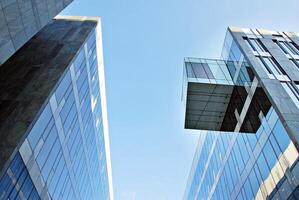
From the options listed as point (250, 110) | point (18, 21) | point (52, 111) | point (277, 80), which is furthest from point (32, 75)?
point (277, 80)

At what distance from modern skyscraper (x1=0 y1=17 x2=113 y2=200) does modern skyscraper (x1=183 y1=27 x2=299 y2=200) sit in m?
13.6

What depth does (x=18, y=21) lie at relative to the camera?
17047 mm

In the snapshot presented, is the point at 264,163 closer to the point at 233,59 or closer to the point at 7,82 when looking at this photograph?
the point at 233,59

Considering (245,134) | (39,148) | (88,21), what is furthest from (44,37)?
(245,134)

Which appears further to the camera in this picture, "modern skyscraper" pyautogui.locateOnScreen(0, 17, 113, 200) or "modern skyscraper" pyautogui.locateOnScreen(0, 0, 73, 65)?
"modern skyscraper" pyautogui.locateOnScreen(0, 17, 113, 200)

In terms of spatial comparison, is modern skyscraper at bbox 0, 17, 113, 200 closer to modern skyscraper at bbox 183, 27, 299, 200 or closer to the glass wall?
modern skyscraper at bbox 183, 27, 299, 200

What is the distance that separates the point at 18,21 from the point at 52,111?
10.3 metres

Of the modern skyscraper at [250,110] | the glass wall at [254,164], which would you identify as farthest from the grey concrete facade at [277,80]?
the glass wall at [254,164]

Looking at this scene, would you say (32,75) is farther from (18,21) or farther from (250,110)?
(250,110)

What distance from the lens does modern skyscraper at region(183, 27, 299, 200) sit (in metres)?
19.5

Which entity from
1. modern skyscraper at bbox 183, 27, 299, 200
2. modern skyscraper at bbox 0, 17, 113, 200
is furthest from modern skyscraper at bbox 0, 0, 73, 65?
modern skyscraper at bbox 183, 27, 299, 200

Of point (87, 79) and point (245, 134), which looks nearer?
point (245, 134)

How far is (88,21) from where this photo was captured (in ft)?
124

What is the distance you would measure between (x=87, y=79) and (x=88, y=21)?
A: 844cm
